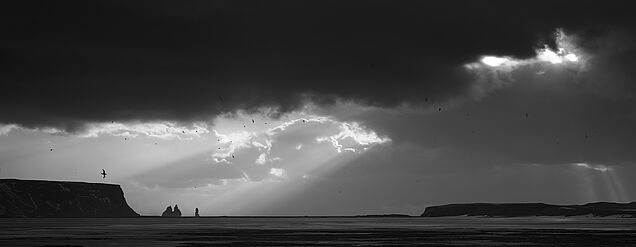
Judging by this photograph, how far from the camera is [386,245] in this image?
84.7m

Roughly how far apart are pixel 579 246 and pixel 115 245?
5495 centimetres

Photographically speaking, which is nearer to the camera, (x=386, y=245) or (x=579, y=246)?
(x=579, y=246)

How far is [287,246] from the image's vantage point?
81.5 m

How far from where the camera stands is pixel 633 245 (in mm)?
79312

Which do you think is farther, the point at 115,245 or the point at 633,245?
the point at 115,245

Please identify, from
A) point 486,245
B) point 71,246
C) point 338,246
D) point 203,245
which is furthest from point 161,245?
point 486,245

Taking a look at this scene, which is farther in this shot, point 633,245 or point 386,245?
point 386,245

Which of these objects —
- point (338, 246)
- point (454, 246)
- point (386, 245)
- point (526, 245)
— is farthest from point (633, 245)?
point (338, 246)

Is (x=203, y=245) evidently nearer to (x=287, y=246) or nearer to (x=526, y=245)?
(x=287, y=246)

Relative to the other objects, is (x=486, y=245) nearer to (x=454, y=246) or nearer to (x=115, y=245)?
(x=454, y=246)

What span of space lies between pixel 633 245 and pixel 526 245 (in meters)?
11.9

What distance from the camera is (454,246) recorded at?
82.2m

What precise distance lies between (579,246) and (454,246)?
14085 millimetres

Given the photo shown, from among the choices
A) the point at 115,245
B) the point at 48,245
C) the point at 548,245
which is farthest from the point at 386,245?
the point at 48,245
